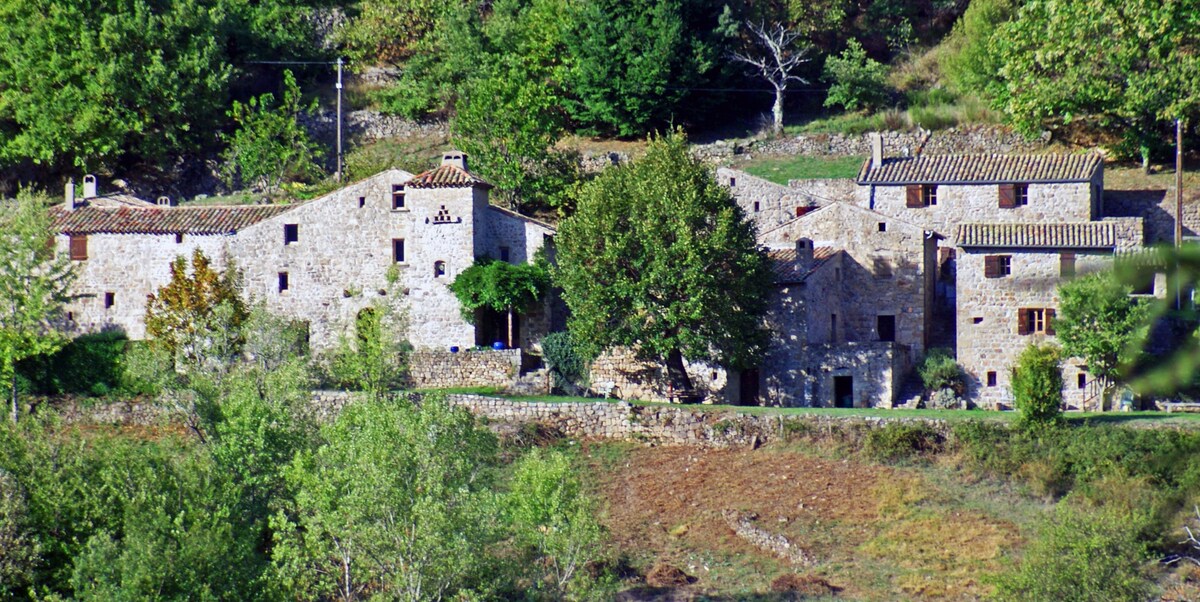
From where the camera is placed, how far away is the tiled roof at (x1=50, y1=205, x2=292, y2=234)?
43.5m

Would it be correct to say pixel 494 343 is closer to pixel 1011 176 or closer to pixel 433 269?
pixel 433 269

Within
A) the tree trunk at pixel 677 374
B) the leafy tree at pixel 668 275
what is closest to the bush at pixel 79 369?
the leafy tree at pixel 668 275

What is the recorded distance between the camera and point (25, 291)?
38969 mm

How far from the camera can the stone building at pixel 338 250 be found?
4191 cm

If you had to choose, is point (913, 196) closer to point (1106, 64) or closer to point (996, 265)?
point (996, 265)

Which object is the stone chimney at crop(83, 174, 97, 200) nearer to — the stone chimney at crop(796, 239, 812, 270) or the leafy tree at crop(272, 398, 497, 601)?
the stone chimney at crop(796, 239, 812, 270)

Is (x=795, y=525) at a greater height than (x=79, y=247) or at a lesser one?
lesser

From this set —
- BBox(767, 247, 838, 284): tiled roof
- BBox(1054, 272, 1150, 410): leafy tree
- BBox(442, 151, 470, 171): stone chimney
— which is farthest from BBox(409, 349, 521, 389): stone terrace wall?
BBox(1054, 272, 1150, 410): leafy tree

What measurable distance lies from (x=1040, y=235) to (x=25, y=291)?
26.9 metres

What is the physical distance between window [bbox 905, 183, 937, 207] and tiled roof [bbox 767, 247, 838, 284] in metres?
4.25

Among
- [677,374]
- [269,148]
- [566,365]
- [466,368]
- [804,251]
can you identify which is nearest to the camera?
[677,374]

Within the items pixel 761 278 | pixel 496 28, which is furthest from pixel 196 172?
pixel 761 278

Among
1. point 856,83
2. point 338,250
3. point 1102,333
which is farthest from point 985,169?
point 338,250

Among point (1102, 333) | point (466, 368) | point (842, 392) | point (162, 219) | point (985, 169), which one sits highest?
point (985, 169)
